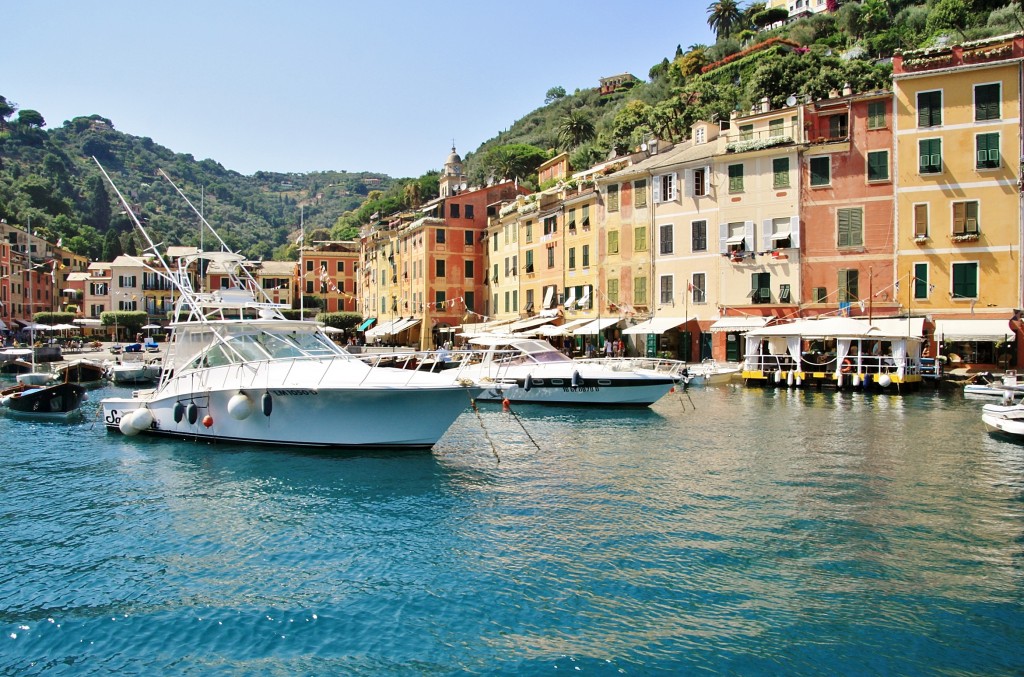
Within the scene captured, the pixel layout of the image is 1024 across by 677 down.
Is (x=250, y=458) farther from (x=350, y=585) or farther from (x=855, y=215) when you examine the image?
(x=855, y=215)

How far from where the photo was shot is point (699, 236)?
1879 inches

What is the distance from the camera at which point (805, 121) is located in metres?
44.8

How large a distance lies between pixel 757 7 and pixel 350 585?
129 m

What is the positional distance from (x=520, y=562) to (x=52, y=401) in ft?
88.3

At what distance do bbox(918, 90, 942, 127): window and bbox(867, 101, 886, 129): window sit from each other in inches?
71.2

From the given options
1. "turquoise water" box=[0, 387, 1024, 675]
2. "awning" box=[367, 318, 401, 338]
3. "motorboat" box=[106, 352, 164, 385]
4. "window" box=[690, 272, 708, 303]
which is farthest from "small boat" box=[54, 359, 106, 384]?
"window" box=[690, 272, 708, 303]

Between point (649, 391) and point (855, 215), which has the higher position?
point (855, 215)

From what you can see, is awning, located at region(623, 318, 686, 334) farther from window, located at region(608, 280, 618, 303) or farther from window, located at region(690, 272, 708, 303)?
window, located at region(608, 280, 618, 303)

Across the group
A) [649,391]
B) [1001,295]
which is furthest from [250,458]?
[1001,295]

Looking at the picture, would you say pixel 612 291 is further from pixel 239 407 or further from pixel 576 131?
pixel 576 131

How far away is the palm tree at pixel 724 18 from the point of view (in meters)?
121

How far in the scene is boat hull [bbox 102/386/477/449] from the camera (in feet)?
66.3

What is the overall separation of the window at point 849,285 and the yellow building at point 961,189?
88.7 inches

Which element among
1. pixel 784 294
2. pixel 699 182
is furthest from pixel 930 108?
pixel 699 182
